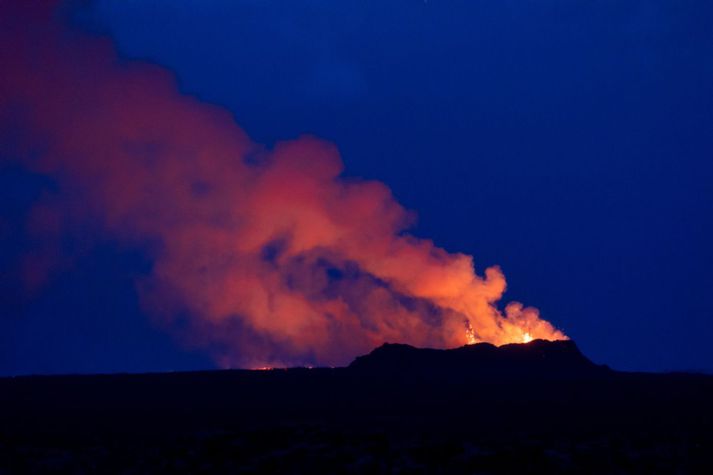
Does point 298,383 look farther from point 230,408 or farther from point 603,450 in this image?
point 603,450

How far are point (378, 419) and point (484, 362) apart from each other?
20.7 meters

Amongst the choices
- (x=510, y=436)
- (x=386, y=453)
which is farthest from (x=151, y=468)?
(x=510, y=436)

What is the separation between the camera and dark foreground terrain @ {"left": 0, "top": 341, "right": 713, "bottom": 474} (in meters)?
20.5

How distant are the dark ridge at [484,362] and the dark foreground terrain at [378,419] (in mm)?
134

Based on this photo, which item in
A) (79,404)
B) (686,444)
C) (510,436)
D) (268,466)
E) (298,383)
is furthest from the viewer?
(298,383)

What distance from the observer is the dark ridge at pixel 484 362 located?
46000mm

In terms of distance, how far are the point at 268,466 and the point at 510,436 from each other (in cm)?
825

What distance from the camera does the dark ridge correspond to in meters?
46.0

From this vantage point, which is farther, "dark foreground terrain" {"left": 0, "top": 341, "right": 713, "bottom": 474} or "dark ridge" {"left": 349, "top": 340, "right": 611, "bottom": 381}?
"dark ridge" {"left": 349, "top": 340, "right": 611, "bottom": 381}

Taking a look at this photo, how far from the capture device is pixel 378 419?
94.0ft

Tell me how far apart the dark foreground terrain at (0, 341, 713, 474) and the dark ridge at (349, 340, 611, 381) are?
13cm

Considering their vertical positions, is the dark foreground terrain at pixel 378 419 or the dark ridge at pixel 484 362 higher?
the dark ridge at pixel 484 362

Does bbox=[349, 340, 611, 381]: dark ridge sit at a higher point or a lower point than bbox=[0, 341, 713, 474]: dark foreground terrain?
higher

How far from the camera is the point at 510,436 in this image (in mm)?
24047
